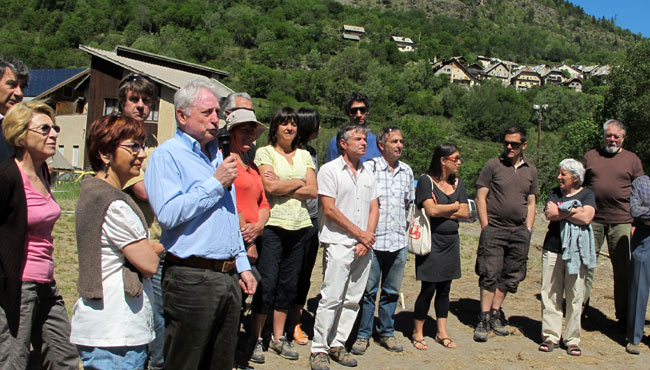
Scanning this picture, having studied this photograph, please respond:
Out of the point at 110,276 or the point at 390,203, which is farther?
the point at 390,203

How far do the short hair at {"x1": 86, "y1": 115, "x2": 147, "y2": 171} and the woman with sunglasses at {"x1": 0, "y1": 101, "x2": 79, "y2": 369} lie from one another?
0.52 meters

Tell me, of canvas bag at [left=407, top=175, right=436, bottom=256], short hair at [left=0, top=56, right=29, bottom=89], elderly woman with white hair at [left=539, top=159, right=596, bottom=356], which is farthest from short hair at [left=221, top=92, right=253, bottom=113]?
elderly woman with white hair at [left=539, top=159, right=596, bottom=356]

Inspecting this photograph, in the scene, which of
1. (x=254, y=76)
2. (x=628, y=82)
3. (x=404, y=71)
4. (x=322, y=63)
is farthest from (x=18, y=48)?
(x=628, y=82)

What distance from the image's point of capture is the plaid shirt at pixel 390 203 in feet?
16.9

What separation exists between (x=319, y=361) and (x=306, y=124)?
2.11m

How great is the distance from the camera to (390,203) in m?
5.23

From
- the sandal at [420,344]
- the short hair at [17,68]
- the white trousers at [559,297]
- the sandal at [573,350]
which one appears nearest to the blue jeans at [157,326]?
the short hair at [17,68]

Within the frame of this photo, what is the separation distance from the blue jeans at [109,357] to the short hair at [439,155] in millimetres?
3616

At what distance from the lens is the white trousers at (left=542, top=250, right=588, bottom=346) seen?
5406mm

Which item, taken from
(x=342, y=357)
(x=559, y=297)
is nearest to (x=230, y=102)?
(x=342, y=357)

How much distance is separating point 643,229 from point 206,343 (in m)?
4.69

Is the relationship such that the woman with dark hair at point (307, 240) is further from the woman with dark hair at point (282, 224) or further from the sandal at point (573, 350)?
the sandal at point (573, 350)

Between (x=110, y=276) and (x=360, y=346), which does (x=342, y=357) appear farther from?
(x=110, y=276)

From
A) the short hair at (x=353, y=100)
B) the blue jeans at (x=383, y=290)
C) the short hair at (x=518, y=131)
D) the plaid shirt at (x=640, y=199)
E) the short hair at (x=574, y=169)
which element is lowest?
the blue jeans at (x=383, y=290)
